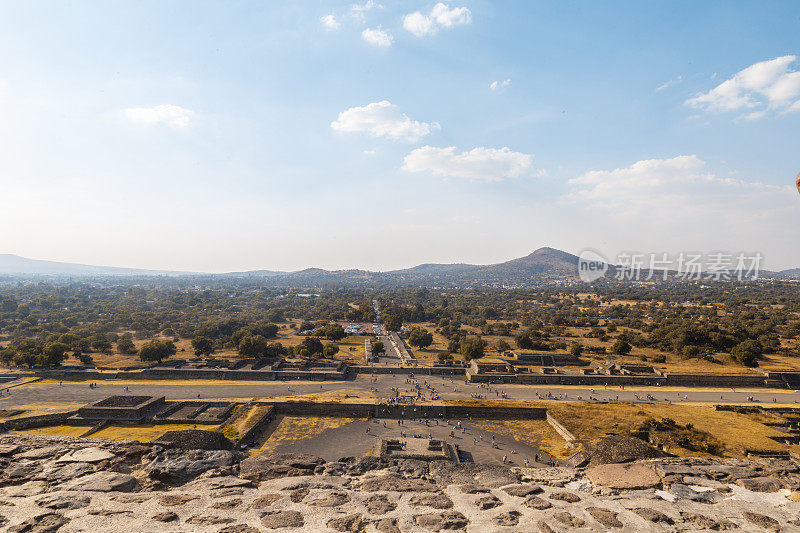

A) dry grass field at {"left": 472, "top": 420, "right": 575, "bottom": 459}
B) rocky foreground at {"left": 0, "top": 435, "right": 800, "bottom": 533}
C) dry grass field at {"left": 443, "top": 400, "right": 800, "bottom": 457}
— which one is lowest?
dry grass field at {"left": 472, "top": 420, "right": 575, "bottom": 459}

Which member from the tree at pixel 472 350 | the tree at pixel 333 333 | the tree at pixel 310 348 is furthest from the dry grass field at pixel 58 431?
the tree at pixel 472 350

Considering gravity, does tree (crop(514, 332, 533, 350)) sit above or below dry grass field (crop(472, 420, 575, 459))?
above

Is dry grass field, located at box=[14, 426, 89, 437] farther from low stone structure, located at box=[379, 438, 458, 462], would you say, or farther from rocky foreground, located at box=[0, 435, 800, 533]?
low stone structure, located at box=[379, 438, 458, 462]

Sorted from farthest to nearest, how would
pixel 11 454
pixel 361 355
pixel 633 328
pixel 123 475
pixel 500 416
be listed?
1. pixel 633 328
2. pixel 361 355
3. pixel 500 416
4. pixel 11 454
5. pixel 123 475

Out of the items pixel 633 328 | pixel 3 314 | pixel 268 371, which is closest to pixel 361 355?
pixel 268 371

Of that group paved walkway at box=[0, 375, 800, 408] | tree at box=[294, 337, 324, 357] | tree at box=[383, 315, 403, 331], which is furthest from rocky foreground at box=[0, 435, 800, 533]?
tree at box=[383, 315, 403, 331]

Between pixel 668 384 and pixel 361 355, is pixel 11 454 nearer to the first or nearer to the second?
pixel 361 355

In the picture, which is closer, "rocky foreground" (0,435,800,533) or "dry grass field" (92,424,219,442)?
"rocky foreground" (0,435,800,533)

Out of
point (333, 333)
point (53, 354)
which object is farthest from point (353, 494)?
point (53, 354)
